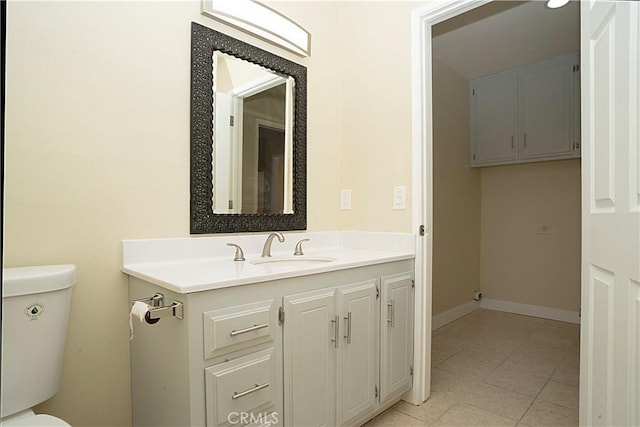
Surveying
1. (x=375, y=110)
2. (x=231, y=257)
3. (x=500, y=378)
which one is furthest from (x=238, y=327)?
(x=500, y=378)

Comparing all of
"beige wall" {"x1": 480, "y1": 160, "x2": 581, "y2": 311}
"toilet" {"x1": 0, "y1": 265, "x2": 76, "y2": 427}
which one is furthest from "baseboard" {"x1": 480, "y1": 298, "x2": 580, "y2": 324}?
"toilet" {"x1": 0, "y1": 265, "x2": 76, "y2": 427}

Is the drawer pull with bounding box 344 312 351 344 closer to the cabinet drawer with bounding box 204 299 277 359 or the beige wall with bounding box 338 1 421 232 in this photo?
the cabinet drawer with bounding box 204 299 277 359

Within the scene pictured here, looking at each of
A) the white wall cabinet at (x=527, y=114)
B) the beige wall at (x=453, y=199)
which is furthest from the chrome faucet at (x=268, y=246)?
the white wall cabinet at (x=527, y=114)

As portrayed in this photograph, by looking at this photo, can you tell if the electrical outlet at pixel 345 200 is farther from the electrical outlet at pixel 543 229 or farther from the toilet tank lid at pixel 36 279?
the electrical outlet at pixel 543 229

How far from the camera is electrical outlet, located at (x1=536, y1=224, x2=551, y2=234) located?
11.7ft

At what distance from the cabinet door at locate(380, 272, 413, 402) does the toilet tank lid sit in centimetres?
129

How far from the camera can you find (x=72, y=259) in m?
1.33

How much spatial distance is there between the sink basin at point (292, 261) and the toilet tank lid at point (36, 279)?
74cm

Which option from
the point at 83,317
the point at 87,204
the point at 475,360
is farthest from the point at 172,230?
the point at 475,360

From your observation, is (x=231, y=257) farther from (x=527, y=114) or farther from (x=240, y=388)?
(x=527, y=114)

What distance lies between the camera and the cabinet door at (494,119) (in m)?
3.60

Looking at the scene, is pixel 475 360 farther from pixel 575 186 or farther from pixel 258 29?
pixel 258 29

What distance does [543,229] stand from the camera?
3.60m

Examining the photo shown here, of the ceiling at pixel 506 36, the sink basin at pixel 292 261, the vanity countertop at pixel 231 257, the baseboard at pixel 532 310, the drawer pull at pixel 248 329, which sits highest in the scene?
the ceiling at pixel 506 36
